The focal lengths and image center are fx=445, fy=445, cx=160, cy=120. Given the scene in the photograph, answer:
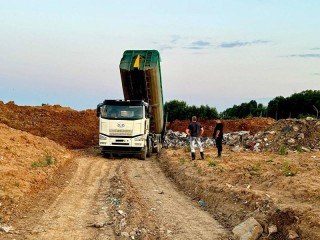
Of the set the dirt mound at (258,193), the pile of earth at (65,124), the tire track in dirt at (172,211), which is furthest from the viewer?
the pile of earth at (65,124)

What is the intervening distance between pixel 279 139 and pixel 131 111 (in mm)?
11858

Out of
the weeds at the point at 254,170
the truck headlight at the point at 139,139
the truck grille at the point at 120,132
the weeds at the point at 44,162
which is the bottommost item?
the weeds at the point at 44,162

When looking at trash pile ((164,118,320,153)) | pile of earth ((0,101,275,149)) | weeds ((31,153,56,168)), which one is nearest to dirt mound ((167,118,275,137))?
pile of earth ((0,101,275,149))

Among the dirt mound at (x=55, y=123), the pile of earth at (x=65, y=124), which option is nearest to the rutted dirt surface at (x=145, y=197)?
the dirt mound at (x=55, y=123)

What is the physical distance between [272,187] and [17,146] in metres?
12.6

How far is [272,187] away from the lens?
12.9 metres

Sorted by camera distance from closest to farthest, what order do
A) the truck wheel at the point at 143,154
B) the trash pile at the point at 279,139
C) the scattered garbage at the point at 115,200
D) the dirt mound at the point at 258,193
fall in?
the dirt mound at the point at 258,193 < the scattered garbage at the point at 115,200 < the truck wheel at the point at 143,154 < the trash pile at the point at 279,139

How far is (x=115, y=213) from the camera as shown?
10.7m

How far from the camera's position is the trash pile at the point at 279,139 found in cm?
2867

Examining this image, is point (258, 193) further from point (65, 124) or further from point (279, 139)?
point (65, 124)

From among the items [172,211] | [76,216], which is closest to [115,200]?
[172,211]

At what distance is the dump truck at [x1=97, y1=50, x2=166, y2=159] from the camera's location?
22.7 metres

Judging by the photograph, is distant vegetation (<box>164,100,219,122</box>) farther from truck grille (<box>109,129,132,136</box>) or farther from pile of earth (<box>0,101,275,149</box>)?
truck grille (<box>109,129,132,136</box>)

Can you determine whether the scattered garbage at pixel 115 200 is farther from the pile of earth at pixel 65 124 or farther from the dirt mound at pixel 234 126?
the dirt mound at pixel 234 126
